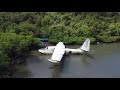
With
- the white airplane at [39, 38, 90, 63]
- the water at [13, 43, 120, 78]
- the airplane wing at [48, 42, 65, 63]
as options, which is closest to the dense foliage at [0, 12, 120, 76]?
the white airplane at [39, 38, 90, 63]

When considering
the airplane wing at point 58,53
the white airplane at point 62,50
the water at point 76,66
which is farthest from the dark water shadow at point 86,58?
the airplane wing at point 58,53

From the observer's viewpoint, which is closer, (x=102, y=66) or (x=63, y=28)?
(x=102, y=66)

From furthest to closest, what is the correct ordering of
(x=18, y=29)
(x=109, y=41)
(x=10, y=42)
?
1. (x=109, y=41)
2. (x=18, y=29)
3. (x=10, y=42)

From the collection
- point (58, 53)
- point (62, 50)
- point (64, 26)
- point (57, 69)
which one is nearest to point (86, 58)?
point (62, 50)

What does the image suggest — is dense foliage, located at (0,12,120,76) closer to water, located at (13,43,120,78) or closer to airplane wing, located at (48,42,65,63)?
airplane wing, located at (48,42,65,63)

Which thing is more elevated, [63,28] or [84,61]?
[63,28]
